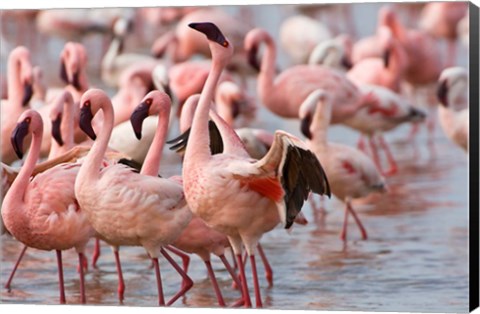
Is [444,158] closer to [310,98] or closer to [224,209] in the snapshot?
[310,98]

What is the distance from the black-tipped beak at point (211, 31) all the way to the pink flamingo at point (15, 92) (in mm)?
1843

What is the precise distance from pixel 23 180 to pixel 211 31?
1.15 meters

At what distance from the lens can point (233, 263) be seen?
877 centimetres

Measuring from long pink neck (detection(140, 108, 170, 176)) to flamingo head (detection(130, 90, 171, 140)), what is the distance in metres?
0.03

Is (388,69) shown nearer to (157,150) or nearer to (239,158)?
(157,150)

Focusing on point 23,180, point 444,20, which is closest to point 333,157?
point 444,20

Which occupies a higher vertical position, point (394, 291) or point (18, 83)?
point (18, 83)

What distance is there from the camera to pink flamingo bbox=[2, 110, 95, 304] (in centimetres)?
772

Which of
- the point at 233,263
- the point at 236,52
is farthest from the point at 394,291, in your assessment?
the point at 236,52

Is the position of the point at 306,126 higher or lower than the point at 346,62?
lower

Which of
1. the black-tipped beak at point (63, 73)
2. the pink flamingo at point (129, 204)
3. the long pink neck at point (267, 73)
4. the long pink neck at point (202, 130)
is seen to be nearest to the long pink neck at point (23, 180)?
the pink flamingo at point (129, 204)

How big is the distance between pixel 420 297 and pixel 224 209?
1.18 meters

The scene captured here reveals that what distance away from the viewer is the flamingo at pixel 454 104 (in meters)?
9.21

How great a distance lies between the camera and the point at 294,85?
1012cm
